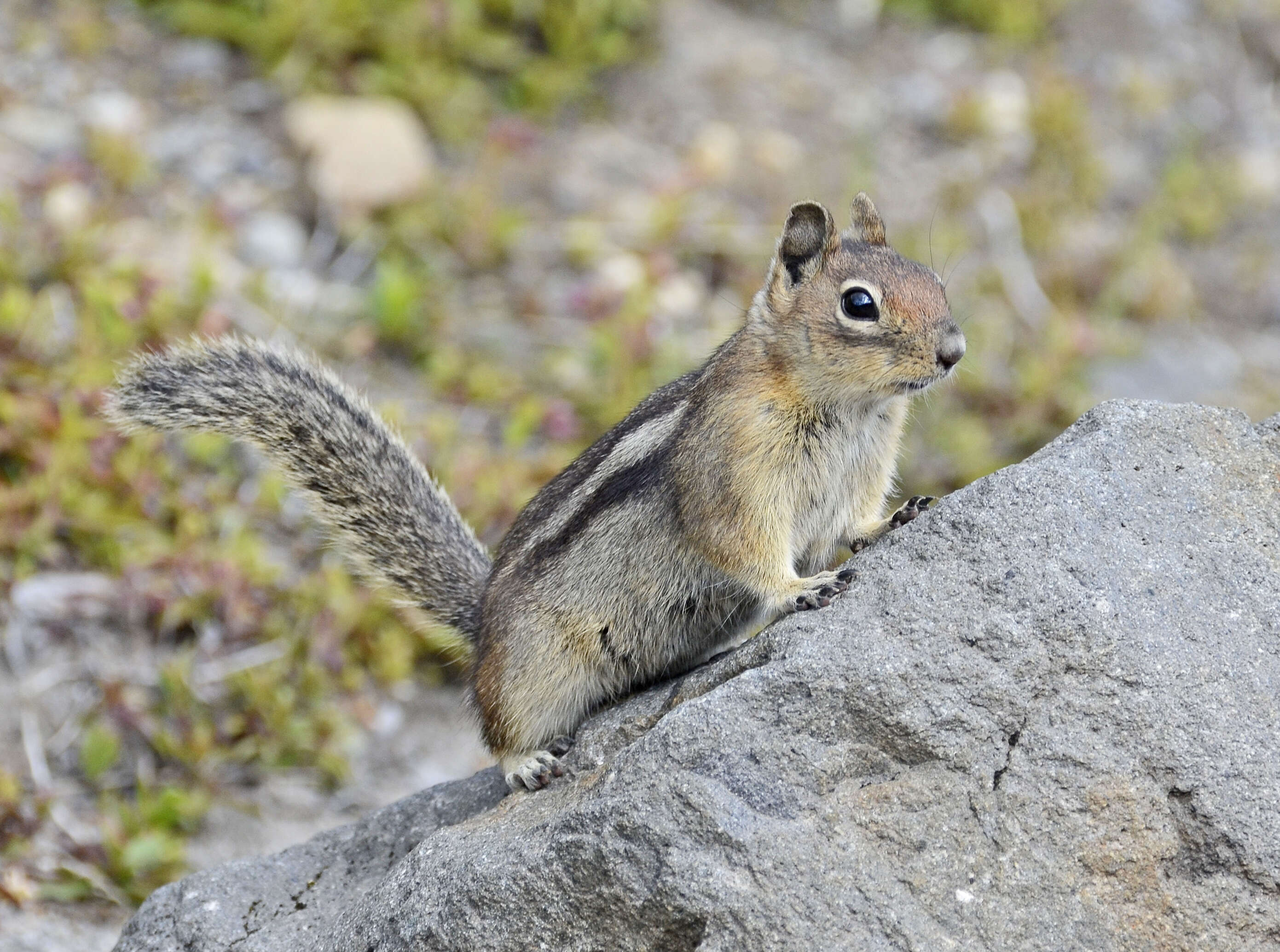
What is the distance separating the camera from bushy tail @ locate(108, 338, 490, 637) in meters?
4.12

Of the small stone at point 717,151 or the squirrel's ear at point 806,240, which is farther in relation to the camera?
the small stone at point 717,151

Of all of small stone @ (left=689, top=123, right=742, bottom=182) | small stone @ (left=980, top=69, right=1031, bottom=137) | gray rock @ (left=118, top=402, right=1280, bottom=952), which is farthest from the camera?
small stone @ (left=980, top=69, right=1031, bottom=137)

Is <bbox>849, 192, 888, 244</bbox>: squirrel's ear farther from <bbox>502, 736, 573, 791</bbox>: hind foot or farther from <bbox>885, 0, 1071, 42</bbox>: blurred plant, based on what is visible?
<bbox>885, 0, 1071, 42</bbox>: blurred plant

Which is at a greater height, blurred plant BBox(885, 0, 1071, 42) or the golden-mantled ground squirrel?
blurred plant BBox(885, 0, 1071, 42)

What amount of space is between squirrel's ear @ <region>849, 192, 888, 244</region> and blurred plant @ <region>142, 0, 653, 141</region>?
15.2ft

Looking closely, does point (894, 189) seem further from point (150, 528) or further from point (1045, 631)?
point (1045, 631)

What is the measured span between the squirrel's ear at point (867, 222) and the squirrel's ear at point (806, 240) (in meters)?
0.28

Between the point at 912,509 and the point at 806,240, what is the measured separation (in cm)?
81

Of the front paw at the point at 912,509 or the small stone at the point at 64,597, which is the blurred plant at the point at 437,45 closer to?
the small stone at the point at 64,597

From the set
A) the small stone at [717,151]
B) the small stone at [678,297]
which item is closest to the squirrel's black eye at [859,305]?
the small stone at [678,297]

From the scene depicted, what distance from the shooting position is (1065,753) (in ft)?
9.19

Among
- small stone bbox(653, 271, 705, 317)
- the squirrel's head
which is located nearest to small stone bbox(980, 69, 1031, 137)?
small stone bbox(653, 271, 705, 317)

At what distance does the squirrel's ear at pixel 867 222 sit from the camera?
4.08m

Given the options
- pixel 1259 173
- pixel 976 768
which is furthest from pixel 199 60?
pixel 976 768
